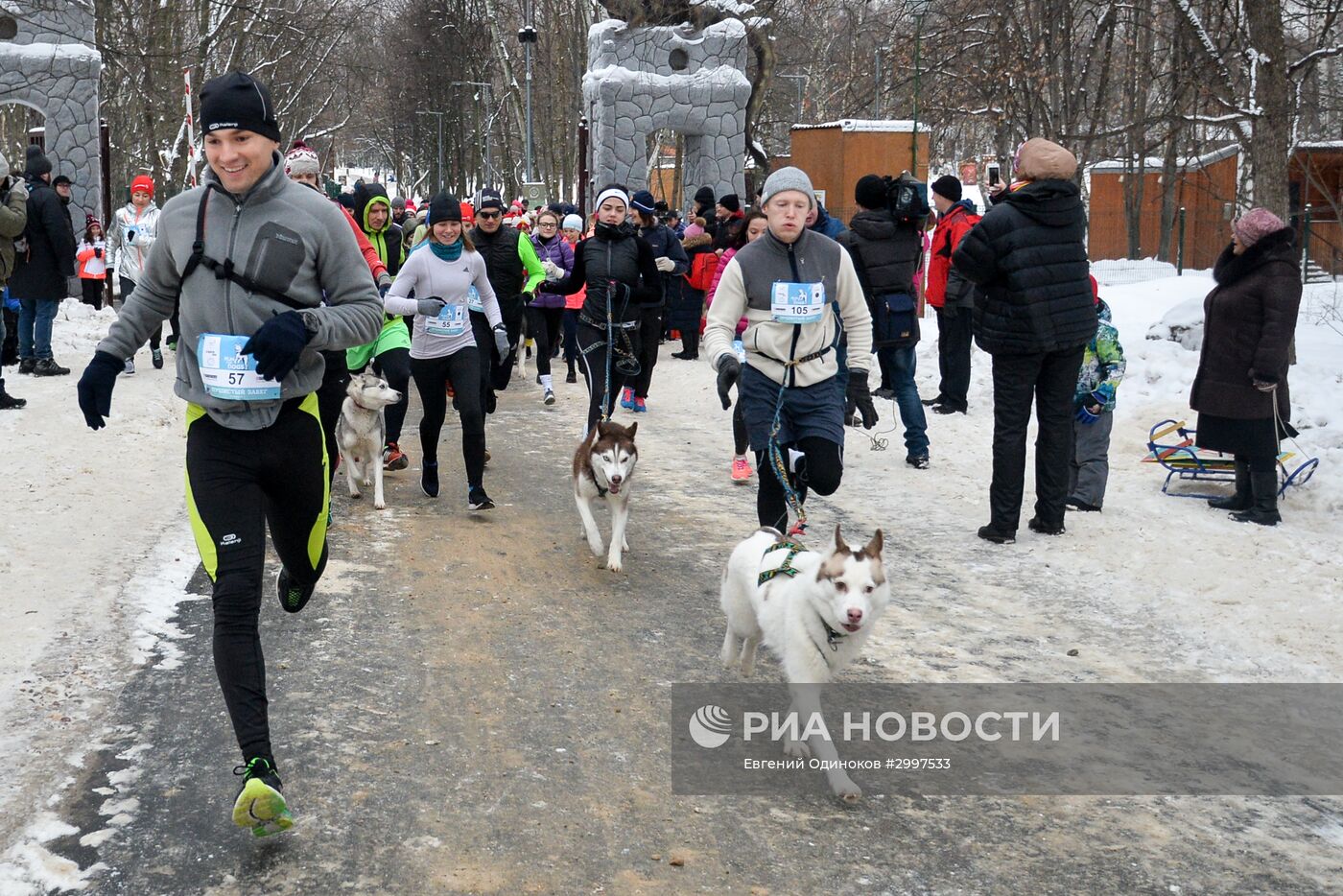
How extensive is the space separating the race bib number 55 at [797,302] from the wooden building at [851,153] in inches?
792

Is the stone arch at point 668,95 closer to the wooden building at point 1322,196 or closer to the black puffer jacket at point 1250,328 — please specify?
the wooden building at point 1322,196

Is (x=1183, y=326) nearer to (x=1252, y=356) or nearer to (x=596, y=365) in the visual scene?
(x=1252, y=356)

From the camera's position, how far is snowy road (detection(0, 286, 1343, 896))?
3852 mm

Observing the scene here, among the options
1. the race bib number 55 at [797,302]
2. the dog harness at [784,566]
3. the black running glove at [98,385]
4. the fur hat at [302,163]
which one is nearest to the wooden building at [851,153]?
the fur hat at [302,163]

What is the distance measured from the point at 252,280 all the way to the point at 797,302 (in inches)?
107

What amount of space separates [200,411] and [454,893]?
1666 mm

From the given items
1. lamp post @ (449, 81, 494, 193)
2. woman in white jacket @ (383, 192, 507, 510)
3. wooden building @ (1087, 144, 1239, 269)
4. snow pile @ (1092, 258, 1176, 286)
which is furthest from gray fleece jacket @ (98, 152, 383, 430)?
lamp post @ (449, 81, 494, 193)

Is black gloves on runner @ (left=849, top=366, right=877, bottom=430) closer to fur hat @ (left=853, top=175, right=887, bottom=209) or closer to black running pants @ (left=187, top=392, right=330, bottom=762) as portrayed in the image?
black running pants @ (left=187, top=392, right=330, bottom=762)

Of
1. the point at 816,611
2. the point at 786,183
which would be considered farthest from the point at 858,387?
the point at 816,611

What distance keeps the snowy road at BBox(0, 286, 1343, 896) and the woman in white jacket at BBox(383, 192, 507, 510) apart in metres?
0.55

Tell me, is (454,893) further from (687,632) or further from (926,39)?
(926,39)

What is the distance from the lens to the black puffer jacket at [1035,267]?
7855 millimetres

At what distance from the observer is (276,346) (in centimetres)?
381

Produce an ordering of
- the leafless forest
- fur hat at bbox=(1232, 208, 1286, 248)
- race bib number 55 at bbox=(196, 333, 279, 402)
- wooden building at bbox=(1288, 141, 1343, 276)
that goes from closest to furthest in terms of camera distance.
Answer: race bib number 55 at bbox=(196, 333, 279, 402) → fur hat at bbox=(1232, 208, 1286, 248) → the leafless forest → wooden building at bbox=(1288, 141, 1343, 276)
